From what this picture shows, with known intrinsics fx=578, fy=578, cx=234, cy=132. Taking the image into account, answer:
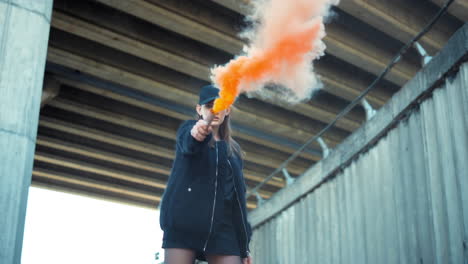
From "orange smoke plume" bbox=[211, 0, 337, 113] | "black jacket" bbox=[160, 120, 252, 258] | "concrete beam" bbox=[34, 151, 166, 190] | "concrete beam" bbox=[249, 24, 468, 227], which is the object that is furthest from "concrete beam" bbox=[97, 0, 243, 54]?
"concrete beam" bbox=[34, 151, 166, 190]

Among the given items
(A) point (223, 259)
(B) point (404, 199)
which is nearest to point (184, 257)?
(A) point (223, 259)

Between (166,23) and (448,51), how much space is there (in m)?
4.24

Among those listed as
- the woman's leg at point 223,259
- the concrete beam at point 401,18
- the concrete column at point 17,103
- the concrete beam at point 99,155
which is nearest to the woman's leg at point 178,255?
the woman's leg at point 223,259

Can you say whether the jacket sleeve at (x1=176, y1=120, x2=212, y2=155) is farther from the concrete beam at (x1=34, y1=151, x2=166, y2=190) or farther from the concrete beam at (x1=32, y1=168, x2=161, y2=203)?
the concrete beam at (x1=32, y1=168, x2=161, y2=203)

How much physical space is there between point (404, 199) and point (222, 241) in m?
4.03

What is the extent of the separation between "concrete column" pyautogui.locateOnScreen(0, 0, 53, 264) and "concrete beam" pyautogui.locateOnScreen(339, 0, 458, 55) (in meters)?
4.84

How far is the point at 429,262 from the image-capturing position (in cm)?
658

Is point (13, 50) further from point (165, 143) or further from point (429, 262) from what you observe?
point (165, 143)

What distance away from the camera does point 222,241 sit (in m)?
3.76

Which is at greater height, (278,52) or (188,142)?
(278,52)

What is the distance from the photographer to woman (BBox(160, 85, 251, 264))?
3695 millimetres

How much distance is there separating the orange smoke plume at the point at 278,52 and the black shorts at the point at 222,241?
2.71 ft

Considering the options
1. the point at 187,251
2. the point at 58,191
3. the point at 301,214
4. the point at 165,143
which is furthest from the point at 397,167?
the point at 58,191

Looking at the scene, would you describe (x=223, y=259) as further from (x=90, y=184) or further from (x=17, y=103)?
(x=90, y=184)
